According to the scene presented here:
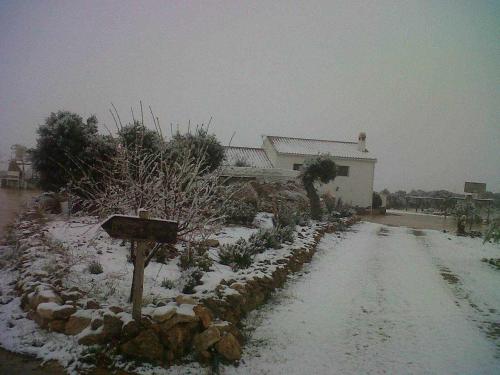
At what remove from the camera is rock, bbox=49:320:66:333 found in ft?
12.7

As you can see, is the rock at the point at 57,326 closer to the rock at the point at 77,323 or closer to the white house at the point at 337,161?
the rock at the point at 77,323

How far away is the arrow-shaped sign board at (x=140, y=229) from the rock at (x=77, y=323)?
3.68 ft

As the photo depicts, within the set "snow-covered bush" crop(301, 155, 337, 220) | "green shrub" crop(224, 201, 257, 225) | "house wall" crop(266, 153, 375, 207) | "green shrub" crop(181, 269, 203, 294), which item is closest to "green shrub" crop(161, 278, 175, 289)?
"green shrub" crop(181, 269, 203, 294)

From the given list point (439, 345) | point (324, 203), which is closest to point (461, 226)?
point (324, 203)

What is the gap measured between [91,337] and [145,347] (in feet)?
1.99

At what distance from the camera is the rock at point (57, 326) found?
388cm

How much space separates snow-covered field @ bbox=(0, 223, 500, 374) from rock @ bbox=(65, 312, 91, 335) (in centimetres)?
9

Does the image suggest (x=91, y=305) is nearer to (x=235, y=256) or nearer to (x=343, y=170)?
(x=235, y=256)

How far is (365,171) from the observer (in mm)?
28141

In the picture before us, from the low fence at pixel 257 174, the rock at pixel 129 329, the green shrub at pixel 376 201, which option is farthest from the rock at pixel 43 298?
the green shrub at pixel 376 201

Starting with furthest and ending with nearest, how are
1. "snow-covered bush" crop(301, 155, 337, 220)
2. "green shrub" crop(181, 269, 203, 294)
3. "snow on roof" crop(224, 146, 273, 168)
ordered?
"snow on roof" crop(224, 146, 273, 168) → "snow-covered bush" crop(301, 155, 337, 220) → "green shrub" crop(181, 269, 203, 294)

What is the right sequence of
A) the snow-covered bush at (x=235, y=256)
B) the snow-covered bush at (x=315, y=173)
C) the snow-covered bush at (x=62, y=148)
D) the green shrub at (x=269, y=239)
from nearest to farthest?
the snow-covered bush at (x=235, y=256)
the green shrub at (x=269, y=239)
the snow-covered bush at (x=62, y=148)
the snow-covered bush at (x=315, y=173)

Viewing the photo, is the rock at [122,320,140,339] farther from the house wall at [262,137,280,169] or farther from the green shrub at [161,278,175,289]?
the house wall at [262,137,280,169]

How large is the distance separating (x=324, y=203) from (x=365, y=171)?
39.2 feet
